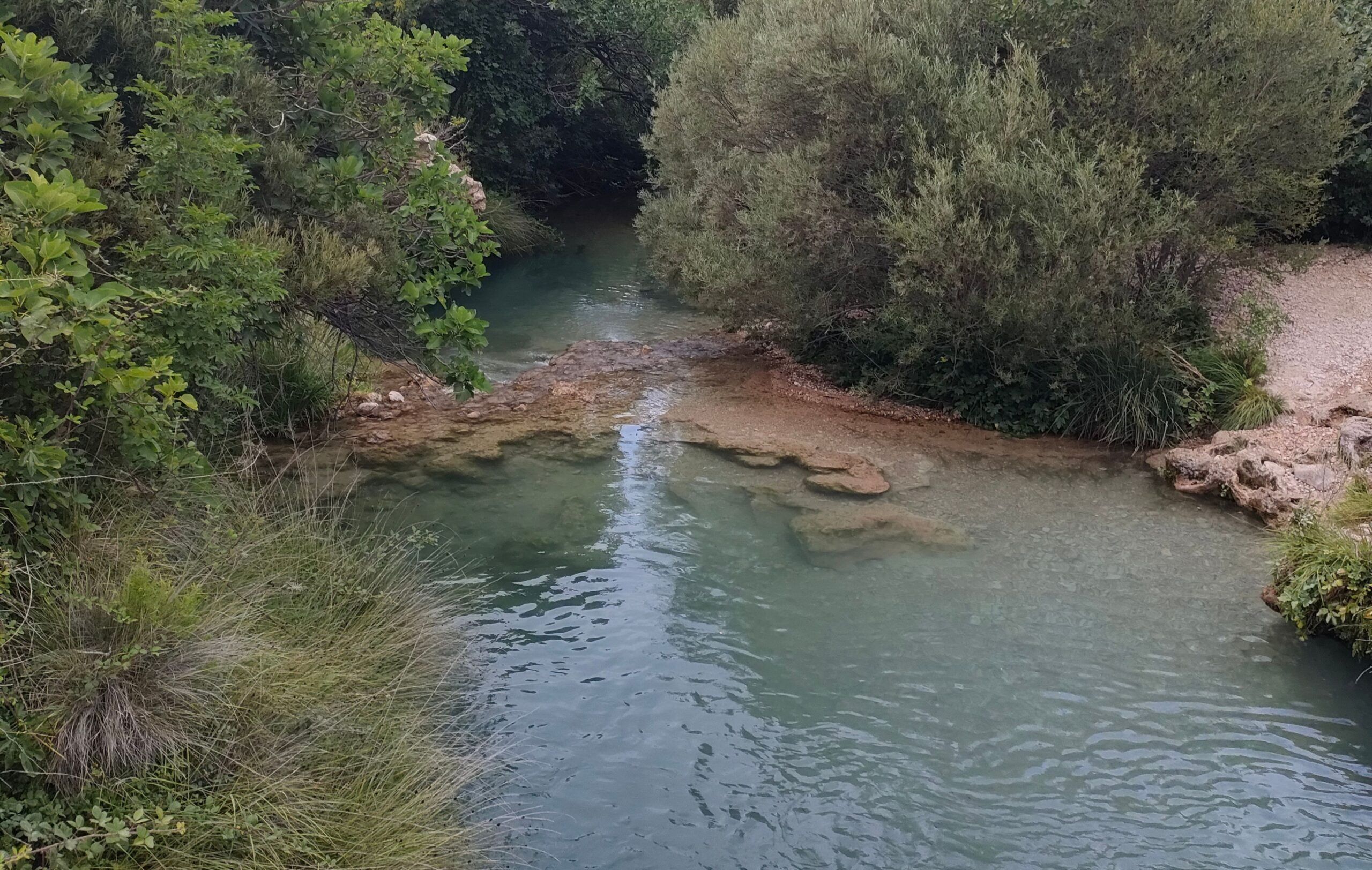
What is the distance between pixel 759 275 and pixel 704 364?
1808mm

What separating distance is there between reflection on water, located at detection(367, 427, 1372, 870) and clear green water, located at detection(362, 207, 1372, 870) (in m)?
0.02

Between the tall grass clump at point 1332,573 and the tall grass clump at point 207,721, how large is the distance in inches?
212

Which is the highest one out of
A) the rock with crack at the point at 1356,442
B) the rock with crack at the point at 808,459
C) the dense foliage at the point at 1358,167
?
the dense foliage at the point at 1358,167

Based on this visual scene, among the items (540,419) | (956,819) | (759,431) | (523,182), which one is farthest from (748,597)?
(523,182)

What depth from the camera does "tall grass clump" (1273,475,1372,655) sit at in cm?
684

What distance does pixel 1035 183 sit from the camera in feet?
33.1

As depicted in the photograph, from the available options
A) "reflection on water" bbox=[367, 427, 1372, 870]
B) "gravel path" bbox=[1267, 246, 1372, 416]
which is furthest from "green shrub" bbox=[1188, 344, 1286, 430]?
"reflection on water" bbox=[367, 427, 1372, 870]

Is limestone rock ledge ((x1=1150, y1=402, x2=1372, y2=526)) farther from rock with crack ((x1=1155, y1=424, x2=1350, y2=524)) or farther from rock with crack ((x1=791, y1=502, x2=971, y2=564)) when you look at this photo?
rock with crack ((x1=791, y1=502, x2=971, y2=564))

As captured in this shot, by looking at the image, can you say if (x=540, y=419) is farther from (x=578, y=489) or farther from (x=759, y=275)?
(x=759, y=275)

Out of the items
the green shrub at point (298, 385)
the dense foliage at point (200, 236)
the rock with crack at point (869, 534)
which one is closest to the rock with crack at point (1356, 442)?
the rock with crack at point (869, 534)

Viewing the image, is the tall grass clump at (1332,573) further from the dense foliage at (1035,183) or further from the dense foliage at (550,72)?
the dense foliage at (550,72)

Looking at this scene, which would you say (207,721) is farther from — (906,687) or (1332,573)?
(1332,573)

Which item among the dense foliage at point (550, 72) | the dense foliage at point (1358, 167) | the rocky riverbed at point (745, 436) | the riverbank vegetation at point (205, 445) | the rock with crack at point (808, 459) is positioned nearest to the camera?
the riverbank vegetation at point (205, 445)

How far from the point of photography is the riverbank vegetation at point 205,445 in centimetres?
437
